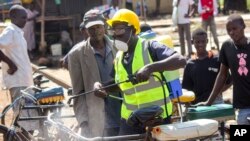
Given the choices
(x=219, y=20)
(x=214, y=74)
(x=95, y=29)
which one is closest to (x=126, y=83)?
(x=95, y=29)

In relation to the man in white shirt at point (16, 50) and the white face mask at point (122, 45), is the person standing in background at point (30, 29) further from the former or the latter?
the white face mask at point (122, 45)

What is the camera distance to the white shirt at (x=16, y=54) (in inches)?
307

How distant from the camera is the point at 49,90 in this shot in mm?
7426

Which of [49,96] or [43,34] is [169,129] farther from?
[43,34]

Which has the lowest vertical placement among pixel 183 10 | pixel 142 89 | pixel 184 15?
pixel 184 15

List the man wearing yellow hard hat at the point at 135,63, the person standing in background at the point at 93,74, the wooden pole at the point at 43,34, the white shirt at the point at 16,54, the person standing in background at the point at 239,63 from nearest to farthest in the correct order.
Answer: the man wearing yellow hard hat at the point at 135,63, the person standing in background at the point at 239,63, the person standing in background at the point at 93,74, the white shirt at the point at 16,54, the wooden pole at the point at 43,34

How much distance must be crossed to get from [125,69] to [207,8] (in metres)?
10.1

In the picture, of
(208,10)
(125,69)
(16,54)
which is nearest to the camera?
(125,69)

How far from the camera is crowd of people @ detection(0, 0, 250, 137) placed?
4660mm

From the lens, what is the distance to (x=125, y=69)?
4.80 meters

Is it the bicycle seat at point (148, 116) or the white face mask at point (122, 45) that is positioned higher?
the white face mask at point (122, 45)

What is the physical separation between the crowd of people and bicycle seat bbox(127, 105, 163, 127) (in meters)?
0.20

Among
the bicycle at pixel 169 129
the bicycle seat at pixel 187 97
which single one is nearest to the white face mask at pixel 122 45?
the bicycle at pixel 169 129

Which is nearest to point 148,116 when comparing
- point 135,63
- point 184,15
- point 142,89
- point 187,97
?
point 142,89
